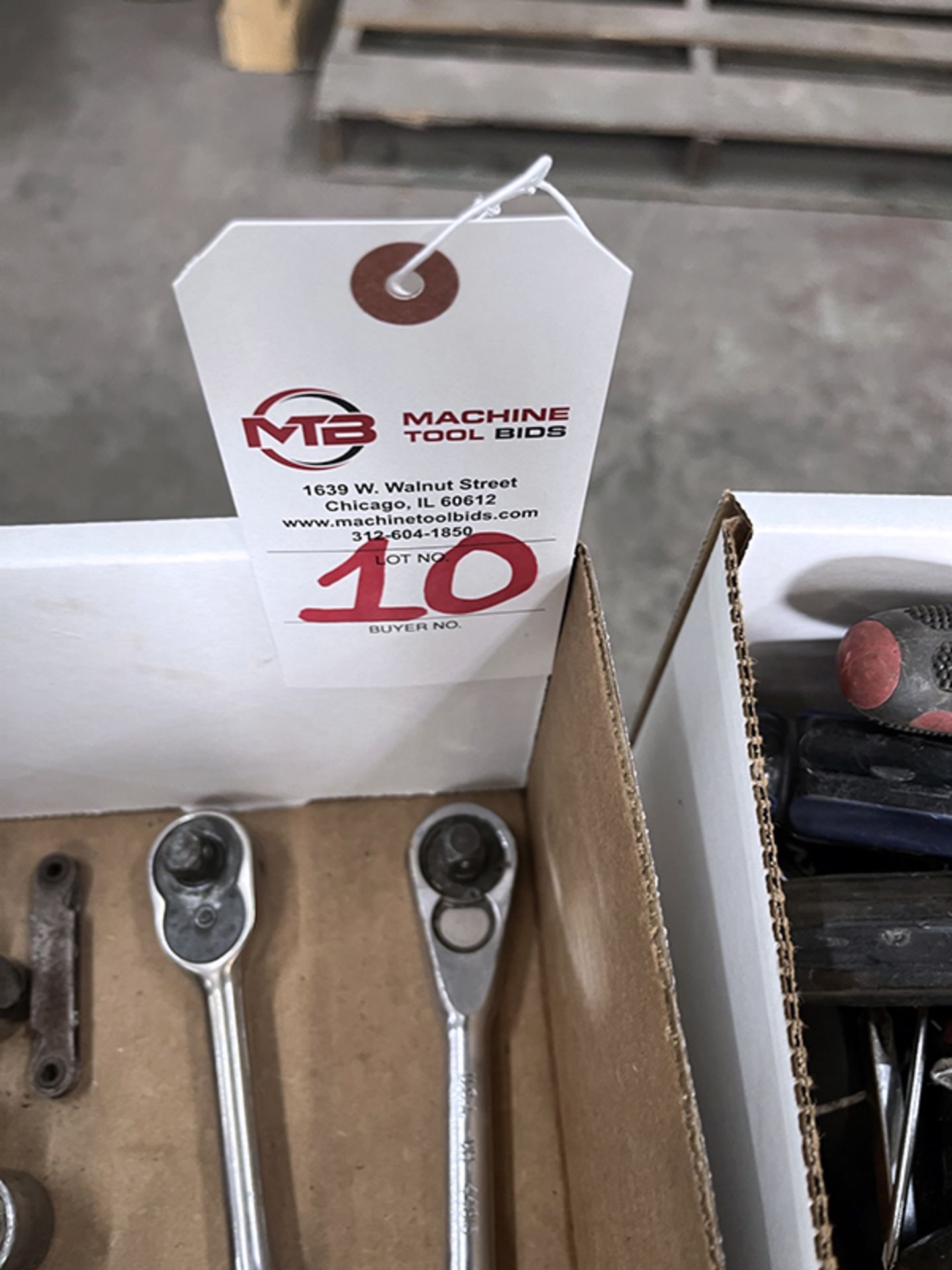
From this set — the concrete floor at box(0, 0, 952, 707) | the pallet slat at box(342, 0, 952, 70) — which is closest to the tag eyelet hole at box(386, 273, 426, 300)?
the concrete floor at box(0, 0, 952, 707)

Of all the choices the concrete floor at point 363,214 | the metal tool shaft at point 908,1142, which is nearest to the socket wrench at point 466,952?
the metal tool shaft at point 908,1142

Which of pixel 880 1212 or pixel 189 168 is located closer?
pixel 880 1212

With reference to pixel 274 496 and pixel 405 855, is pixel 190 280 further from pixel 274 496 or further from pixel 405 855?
pixel 405 855

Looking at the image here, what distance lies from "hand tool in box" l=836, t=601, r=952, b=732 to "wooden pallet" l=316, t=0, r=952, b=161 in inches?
46.8

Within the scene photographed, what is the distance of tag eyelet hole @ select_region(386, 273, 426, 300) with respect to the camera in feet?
1.11

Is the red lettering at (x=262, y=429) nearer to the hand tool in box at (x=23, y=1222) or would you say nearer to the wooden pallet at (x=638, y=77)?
the hand tool in box at (x=23, y=1222)

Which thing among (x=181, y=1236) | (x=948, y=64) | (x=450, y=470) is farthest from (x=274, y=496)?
(x=948, y=64)

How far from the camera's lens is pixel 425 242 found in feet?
1.06

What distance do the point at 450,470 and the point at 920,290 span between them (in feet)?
4.51

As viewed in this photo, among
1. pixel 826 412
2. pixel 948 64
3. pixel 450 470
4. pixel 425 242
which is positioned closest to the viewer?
pixel 425 242

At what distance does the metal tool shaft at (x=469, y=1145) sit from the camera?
534mm

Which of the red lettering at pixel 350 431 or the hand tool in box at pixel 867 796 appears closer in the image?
the red lettering at pixel 350 431

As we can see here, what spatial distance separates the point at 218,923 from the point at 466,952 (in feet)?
0.51

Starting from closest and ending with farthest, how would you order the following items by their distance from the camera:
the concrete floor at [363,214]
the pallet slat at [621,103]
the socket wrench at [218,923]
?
1. the socket wrench at [218,923]
2. the concrete floor at [363,214]
3. the pallet slat at [621,103]
